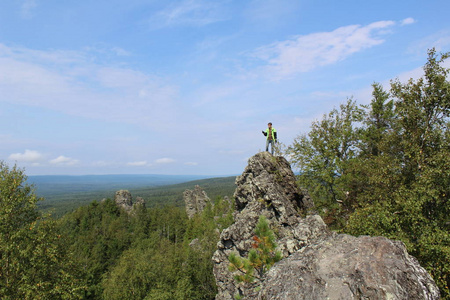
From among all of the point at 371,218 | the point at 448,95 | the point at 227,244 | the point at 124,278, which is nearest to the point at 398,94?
the point at 448,95

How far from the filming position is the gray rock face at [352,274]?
5.50m

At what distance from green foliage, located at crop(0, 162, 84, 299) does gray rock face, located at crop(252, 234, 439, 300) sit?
20.1 meters

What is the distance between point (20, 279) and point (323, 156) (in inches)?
1109

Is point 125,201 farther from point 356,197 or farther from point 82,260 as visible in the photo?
point 356,197

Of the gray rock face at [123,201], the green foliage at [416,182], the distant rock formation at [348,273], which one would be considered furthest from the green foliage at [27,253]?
the gray rock face at [123,201]

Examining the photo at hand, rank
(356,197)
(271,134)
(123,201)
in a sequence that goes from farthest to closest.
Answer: (123,201) → (271,134) → (356,197)

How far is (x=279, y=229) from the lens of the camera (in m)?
17.2

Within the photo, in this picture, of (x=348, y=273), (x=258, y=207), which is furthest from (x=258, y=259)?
(x=258, y=207)

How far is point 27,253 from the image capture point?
1912 cm

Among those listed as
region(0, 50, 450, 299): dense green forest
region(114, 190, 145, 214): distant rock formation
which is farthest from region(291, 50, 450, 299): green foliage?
region(114, 190, 145, 214): distant rock formation

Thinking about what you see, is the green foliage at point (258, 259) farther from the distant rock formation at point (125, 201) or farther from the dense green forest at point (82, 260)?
the distant rock formation at point (125, 201)

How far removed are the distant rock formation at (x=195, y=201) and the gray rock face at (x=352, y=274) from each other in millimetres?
91064

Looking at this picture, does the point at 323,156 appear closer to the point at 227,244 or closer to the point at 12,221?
the point at 227,244

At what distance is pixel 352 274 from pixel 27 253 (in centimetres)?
2383
